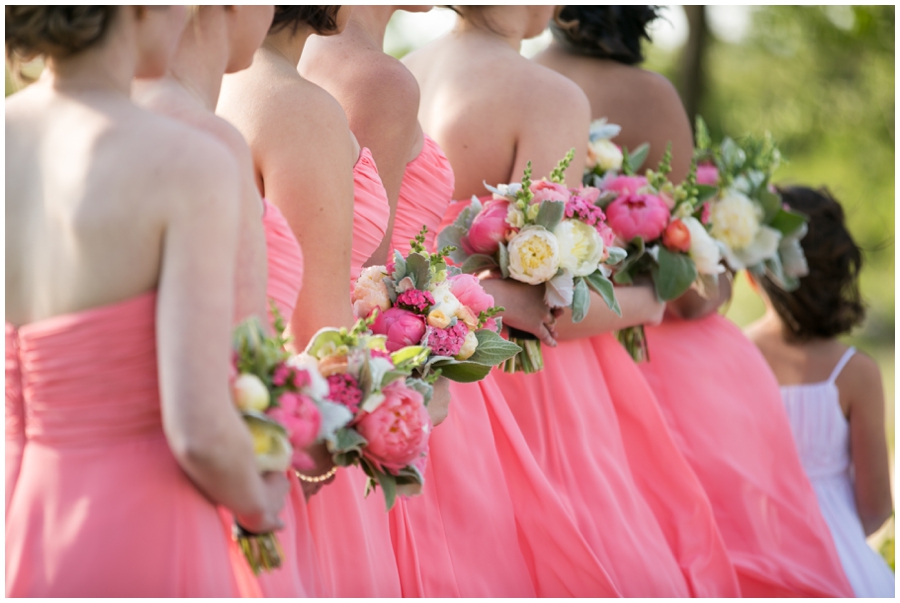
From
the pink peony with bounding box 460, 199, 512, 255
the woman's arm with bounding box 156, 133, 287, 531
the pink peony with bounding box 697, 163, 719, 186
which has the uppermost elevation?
the woman's arm with bounding box 156, 133, 287, 531

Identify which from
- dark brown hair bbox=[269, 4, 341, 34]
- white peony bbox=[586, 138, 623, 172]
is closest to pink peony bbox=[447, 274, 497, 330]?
dark brown hair bbox=[269, 4, 341, 34]

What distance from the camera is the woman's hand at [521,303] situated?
9.14 ft

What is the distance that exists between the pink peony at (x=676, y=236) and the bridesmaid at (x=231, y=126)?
175 cm

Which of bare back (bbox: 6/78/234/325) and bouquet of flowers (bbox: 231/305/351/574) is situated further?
bouquet of flowers (bbox: 231/305/351/574)

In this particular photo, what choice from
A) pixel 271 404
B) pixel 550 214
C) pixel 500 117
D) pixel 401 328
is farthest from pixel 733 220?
pixel 271 404

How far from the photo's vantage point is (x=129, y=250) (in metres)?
1.48

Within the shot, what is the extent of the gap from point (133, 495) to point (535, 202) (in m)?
1.51

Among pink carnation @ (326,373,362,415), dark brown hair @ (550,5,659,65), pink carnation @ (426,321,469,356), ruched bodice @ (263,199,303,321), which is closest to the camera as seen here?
pink carnation @ (326,373,362,415)

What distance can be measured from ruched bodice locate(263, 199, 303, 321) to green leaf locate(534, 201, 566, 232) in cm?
94

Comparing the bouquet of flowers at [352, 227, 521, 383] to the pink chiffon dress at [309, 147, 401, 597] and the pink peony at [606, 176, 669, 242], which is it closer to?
the pink chiffon dress at [309, 147, 401, 597]

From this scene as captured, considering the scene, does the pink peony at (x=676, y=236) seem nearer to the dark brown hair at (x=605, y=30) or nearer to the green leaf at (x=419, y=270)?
the dark brown hair at (x=605, y=30)

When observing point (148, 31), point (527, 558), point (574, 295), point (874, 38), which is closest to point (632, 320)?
point (574, 295)

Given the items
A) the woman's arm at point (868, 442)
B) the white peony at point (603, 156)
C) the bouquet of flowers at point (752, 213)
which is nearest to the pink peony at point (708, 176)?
the bouquet of flowers at point (752, 213)

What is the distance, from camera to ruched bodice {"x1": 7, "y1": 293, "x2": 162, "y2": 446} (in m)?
1.52
